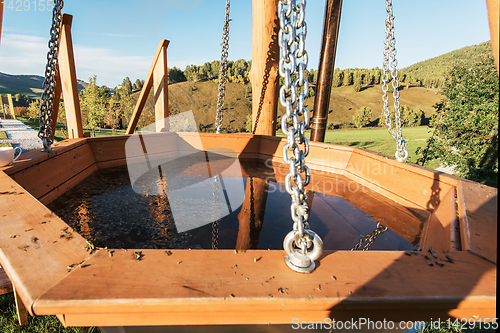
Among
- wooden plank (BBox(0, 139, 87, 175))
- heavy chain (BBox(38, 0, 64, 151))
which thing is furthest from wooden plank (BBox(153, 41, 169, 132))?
heavy chain (BBox(38, 0, 64, 151))

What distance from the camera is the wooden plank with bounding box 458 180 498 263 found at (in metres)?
1.11

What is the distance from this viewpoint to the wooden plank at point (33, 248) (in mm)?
784

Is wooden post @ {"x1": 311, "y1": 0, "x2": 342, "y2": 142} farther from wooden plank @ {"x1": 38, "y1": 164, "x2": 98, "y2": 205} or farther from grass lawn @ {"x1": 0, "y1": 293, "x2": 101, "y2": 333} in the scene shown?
grass lawn @ {"x1": 0, "y1": 293, "x2": 101, "y2": 333}

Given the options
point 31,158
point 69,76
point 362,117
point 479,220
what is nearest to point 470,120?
point 479,220

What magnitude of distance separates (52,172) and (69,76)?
1.62 meters

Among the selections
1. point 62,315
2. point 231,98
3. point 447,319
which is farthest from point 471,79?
point 231,98

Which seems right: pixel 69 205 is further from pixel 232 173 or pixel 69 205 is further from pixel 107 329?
pixel 232 173

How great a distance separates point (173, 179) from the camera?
298 cm

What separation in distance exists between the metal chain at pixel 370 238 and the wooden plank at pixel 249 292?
2.18 feet

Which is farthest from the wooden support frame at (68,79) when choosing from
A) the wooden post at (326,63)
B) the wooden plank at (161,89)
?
the wooden post at (326,63)

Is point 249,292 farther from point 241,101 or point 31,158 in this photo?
point 241,101

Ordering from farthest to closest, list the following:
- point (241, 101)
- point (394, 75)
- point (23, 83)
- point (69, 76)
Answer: point (23, 83) → point (241, 101) → point (69, 76) → point (394, 75)

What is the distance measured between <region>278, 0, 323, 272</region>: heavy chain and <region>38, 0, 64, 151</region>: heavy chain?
89.5 inches

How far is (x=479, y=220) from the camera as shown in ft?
4.42
